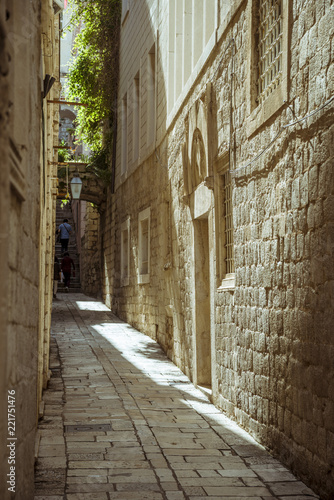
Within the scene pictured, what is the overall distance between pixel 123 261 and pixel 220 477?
37.3 ft

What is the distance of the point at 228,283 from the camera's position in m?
7.62

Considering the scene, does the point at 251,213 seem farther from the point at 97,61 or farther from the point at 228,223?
the point at 97,61

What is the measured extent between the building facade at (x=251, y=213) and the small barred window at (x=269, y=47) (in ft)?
0.06

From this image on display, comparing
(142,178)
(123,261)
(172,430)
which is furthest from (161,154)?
(172,430)

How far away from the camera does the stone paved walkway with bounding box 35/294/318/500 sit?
4895mm

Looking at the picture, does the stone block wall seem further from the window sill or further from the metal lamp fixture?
the window sill

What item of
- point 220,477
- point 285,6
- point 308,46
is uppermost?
point 285,6

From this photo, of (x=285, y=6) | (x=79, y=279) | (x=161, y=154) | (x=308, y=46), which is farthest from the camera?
(x=79, y=279)

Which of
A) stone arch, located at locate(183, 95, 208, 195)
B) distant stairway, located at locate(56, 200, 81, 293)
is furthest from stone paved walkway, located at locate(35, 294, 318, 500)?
distant stairway, located at locate(56, 200, 81, 293)

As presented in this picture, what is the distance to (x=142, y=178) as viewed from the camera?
14.1 meters

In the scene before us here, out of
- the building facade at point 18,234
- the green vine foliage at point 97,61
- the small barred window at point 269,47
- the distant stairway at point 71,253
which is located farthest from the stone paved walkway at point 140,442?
the distant stairway at point 71,253

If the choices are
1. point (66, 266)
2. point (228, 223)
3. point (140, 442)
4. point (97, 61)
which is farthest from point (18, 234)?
point (66, 266)

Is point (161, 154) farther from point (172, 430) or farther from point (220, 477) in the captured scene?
point (220, 477)

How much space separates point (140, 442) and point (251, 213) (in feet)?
7.75
